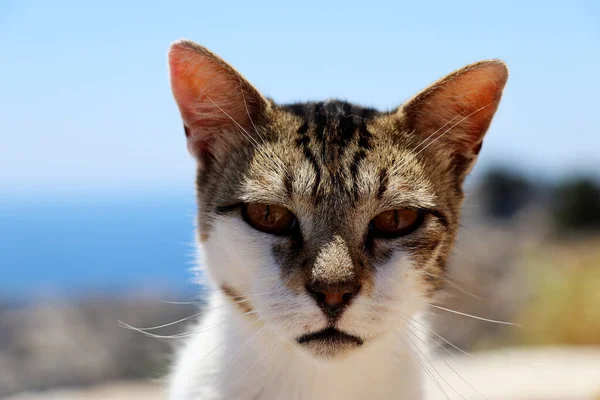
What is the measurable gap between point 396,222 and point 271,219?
475 mm

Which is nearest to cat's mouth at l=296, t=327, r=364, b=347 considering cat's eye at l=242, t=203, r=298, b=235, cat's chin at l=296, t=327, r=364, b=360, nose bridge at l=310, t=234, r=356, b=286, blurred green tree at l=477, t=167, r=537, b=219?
cat's chin at l=296, t=327, r=364, b=360

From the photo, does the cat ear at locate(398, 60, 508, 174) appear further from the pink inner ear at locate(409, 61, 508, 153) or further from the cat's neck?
the cat's neck

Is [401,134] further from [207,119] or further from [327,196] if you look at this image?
[207,119]

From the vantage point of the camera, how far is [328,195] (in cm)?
215

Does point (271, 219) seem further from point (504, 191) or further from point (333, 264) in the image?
point (504, 191)

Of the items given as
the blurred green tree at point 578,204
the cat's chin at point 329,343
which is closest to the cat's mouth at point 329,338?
the cat's chin at point 329,343

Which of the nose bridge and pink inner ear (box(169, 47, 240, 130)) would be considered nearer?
the nose bridge

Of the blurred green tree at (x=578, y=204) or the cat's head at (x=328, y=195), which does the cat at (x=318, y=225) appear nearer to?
the cat's head at (x=328, y=195)

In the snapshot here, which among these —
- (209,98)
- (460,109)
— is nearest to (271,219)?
(209,98)

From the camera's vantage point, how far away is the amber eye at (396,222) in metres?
2.21

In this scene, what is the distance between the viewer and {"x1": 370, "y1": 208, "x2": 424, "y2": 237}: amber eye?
221 cm

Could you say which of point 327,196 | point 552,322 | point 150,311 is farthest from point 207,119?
point 552,322

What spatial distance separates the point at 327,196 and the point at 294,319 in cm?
46

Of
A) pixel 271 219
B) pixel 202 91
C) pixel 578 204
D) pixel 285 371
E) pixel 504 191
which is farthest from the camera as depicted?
Result: pixel 578 204
